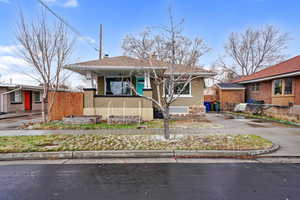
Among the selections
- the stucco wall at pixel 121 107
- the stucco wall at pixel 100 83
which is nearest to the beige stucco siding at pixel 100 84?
the stucco wall at pixel 100 83

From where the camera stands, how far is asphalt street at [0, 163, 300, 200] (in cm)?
274

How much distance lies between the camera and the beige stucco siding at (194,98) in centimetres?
1144

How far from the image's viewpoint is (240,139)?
232 inches

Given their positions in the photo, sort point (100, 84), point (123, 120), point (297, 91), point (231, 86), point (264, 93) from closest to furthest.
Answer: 1. point (123, 120)
2. point (297, 91)
3. point (100, 84)
4. point (264, 93)
5. point (231, 86)

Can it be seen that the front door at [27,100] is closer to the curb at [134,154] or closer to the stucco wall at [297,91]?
the curb at [134,154]

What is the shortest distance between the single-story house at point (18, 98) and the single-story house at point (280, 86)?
22.7 m

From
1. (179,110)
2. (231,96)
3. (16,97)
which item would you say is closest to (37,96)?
(16,97)

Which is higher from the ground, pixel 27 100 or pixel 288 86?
pixel 288 86

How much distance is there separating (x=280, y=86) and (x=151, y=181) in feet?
50.0

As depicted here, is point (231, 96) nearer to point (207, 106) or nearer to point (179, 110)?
point (207, 106)

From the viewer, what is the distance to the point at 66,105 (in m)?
10.0

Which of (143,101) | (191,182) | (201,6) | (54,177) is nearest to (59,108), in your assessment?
(143,101)

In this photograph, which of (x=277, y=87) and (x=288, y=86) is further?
(x=277, y=87)

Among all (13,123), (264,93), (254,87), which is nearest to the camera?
(13,123)
